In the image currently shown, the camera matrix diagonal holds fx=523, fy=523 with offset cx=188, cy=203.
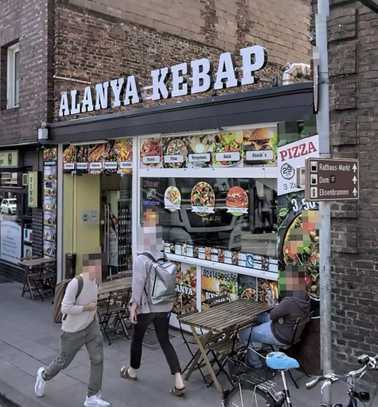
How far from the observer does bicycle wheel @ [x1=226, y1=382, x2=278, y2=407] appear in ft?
12.9

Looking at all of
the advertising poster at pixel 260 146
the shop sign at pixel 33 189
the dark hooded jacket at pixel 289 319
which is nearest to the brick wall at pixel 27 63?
the shop sign at pixel 33 189

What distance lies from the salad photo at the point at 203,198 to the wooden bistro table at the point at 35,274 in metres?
3.91

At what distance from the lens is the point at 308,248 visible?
19.4 feet

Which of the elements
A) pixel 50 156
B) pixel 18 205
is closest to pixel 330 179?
pixel 50 156

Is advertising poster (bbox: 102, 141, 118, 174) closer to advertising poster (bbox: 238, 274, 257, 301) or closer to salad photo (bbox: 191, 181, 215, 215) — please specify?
salad photo (bbox: 191, 181, 215, 215)

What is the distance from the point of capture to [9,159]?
12008 millimetres

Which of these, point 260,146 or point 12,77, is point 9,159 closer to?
point 12,77

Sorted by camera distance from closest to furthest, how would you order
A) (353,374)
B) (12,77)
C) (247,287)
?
(353,374), (247,287), (12,77)

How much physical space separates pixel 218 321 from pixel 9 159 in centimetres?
815

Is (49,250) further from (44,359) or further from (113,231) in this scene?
(44,359)

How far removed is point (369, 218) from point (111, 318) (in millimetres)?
4330

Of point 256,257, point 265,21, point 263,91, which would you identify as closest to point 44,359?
point 256,257

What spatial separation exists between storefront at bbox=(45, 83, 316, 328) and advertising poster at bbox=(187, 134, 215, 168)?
1 centimetres

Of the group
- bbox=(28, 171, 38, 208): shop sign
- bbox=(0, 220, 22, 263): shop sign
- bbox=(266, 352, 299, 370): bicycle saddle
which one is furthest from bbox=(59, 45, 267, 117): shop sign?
bbox=(266, 352, 299, 370): bicycle saddle
